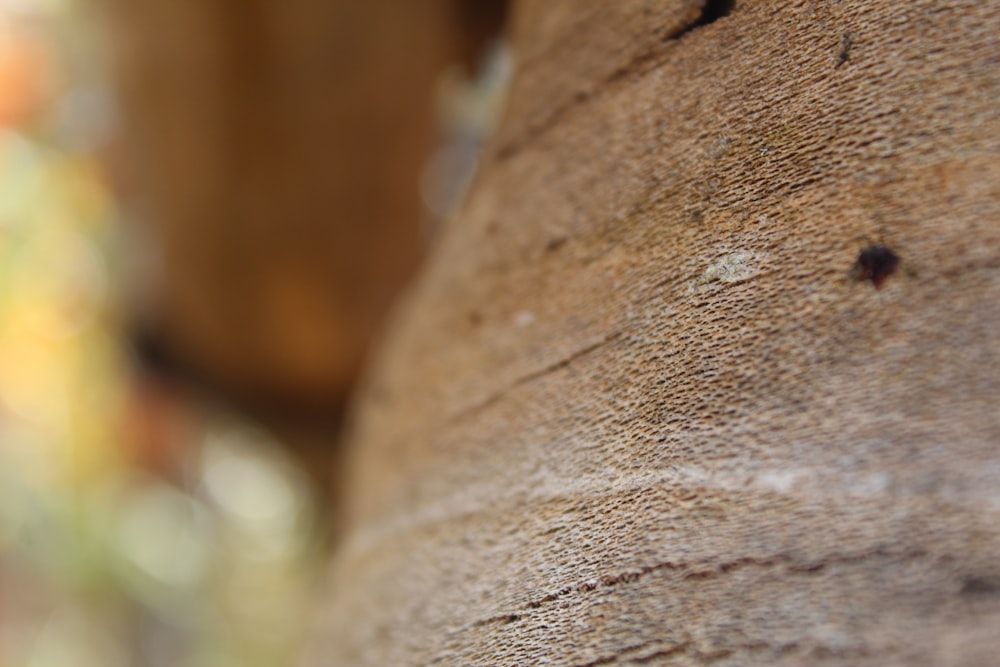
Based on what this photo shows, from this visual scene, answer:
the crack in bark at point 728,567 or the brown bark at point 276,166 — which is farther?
the brown bark at point 276,166

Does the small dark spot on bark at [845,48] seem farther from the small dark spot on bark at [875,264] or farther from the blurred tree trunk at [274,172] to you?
the blurred tree trunk at [274,172]

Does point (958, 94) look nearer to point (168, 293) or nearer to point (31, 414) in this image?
point (168, 293)

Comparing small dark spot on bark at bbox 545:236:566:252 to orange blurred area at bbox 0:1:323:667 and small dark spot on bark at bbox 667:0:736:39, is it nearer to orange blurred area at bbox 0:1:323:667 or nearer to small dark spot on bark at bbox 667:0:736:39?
small dark spot on bark at bbox 667:0:736:39

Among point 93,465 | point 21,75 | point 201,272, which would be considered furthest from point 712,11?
point 93,465

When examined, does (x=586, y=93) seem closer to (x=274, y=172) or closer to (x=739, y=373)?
(x=739, y=373)

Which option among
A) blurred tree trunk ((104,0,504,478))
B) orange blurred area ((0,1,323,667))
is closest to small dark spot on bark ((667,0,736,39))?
blurred tree trunk ((104,0,504,478))

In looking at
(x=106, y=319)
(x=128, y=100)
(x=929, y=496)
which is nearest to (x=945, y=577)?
(x=929, y=496)

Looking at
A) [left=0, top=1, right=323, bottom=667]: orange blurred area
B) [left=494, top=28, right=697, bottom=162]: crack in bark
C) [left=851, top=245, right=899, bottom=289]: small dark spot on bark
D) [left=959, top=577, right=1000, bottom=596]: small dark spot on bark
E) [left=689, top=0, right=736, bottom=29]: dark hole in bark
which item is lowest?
[left=959, top=577, right=1000, bottom=596]: small dark spot on bark

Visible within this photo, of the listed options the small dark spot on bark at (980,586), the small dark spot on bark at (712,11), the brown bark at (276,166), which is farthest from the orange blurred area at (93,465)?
the small dark spot on bark at (980,586)
